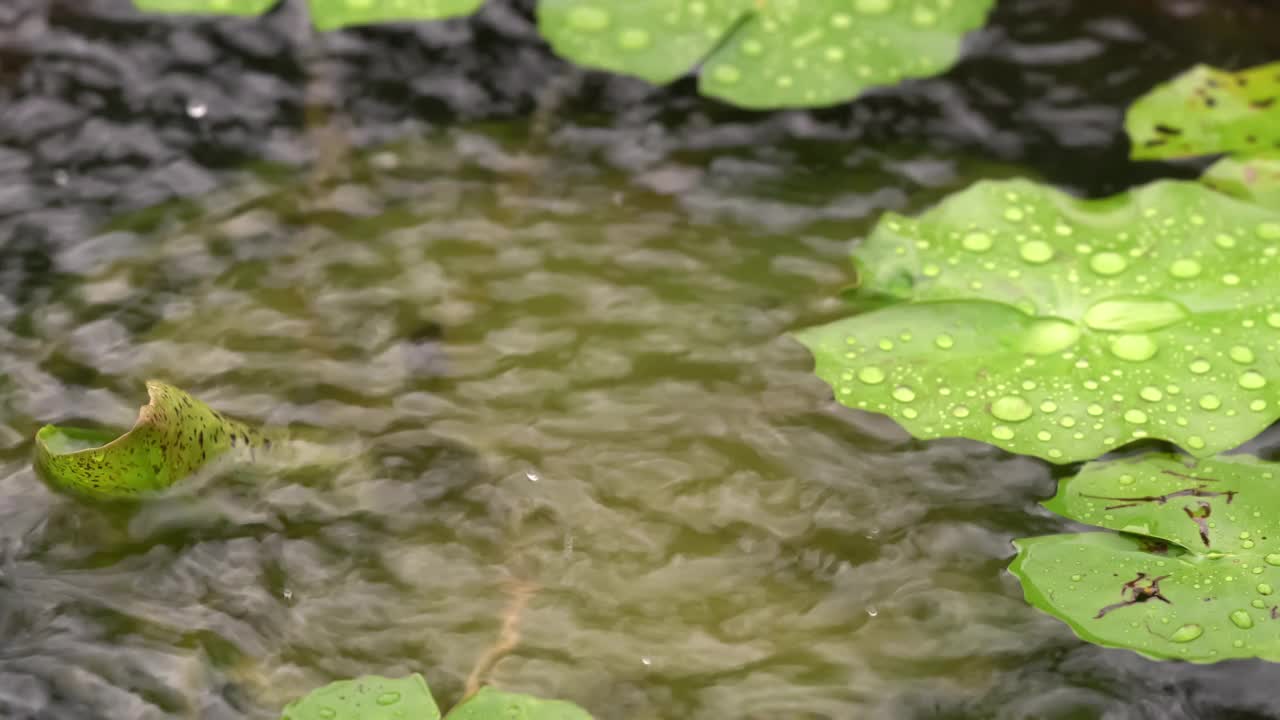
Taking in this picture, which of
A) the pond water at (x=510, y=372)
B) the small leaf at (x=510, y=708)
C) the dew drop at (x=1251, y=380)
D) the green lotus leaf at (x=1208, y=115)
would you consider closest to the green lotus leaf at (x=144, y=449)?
the pond water at (x=510, y=372)

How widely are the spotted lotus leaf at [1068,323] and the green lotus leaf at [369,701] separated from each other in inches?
25.3

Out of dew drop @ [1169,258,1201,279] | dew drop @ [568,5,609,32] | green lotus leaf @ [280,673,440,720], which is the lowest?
green lotus leaf @ [280,673,440,720]

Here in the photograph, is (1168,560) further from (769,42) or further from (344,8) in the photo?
(344,8)

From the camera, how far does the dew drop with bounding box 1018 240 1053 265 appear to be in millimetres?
1609

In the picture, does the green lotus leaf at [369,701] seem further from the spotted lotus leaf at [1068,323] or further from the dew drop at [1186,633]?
the dew drop at [1186,633]

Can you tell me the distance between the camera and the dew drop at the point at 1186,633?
3.89 feet

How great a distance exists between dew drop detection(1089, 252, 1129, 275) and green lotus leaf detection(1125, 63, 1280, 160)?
39cm

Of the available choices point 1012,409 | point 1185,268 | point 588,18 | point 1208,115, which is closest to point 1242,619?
point 1012,409

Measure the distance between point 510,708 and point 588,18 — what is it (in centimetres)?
129

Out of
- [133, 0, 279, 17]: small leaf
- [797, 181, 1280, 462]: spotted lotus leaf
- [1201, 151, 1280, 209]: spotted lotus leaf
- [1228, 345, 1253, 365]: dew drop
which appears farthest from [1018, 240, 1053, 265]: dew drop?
[133, 0, 279, 17]: small leaf

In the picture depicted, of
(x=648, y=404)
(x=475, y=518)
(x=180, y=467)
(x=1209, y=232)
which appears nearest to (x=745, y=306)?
(x=648, y=404)

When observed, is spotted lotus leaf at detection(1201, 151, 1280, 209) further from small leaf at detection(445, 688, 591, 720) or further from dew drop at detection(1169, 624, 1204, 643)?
small leaf at detection(445, 688, 591, 720)

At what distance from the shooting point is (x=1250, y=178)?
1.81 metres

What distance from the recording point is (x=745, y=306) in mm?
1696
